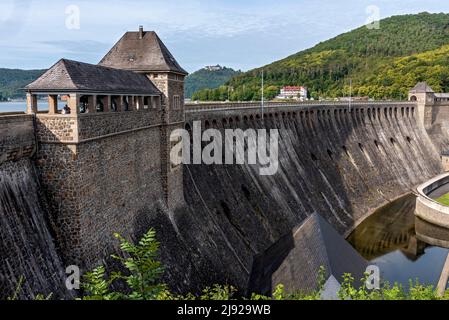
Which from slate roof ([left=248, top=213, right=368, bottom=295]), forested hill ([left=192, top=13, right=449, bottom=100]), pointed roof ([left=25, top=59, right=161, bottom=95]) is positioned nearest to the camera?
pointed roof ([left=25, top=59, right=161, bottom=95])

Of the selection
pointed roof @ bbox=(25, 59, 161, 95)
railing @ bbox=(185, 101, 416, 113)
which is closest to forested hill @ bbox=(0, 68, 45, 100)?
railing @ bbox=(185, 101, 416, 113)

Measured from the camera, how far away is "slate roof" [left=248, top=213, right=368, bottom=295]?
68.0ft

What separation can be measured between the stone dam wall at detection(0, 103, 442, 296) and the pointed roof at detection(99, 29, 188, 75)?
131 inches

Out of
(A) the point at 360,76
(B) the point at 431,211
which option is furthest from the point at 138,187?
(A) the point at 360,76

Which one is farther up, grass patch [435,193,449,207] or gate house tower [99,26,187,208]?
gate house tower [99,26,187,208]

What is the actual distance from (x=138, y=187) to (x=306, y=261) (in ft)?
31.2

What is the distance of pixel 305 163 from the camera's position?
4941 centimetres

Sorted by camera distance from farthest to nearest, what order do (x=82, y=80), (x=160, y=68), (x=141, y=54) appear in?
(x=141, y=54) < (x=160, y=68) < (x=82, y=80)

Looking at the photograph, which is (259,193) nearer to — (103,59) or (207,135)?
(207,135)

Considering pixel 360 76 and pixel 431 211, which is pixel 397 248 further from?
pixel 360 76

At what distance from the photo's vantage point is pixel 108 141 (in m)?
20.4

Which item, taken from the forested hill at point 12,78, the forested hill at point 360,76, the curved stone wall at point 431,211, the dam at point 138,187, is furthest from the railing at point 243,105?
the forested hill at point 360,76

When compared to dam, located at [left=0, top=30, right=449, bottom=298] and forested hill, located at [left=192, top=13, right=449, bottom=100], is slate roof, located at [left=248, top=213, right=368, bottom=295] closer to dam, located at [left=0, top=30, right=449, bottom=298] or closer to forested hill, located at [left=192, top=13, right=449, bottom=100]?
dam, located at [left=0, top=30, right=449, bottom=298]
